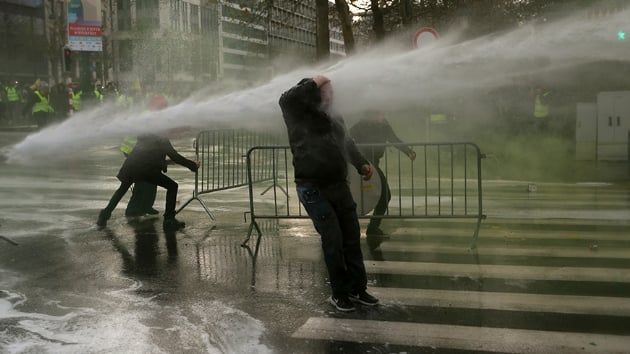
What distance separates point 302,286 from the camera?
6.06 meters

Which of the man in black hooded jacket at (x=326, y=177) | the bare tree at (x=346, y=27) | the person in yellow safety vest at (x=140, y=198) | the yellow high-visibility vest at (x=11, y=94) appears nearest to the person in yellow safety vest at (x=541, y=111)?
the bare tree at (x=346, y=27)

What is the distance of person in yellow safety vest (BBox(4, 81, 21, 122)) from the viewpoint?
30219 mm

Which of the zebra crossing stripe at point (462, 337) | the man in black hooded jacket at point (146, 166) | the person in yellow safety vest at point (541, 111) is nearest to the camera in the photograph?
the zebra crossing stripe at point (462, 337)

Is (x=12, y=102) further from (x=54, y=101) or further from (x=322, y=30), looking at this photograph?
(x=322, y=30)

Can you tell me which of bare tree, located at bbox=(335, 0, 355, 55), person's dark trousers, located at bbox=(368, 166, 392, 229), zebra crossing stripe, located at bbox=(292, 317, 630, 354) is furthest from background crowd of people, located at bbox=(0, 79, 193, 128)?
zebra crossing stripe, located at bbox=(292, 317, 630, 354)

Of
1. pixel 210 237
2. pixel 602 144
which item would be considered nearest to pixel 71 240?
pixel 210 237

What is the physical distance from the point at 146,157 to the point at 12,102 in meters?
24.1

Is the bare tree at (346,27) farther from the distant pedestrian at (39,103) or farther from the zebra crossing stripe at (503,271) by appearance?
the zebra crossing stripe at (503,271)

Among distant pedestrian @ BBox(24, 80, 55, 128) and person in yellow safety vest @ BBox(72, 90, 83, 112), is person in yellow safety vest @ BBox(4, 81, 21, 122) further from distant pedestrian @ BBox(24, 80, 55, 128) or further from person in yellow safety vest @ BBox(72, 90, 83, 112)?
distant pedestrian @ BBox(24, 80, 55, 128)

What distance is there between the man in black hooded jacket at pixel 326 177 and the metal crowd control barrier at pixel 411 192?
2.36 m

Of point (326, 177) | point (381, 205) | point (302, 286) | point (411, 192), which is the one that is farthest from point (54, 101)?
point (326, 177)

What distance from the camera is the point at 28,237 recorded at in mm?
8328

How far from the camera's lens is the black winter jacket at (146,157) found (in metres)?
9.15

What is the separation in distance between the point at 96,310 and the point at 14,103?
28166 mm
